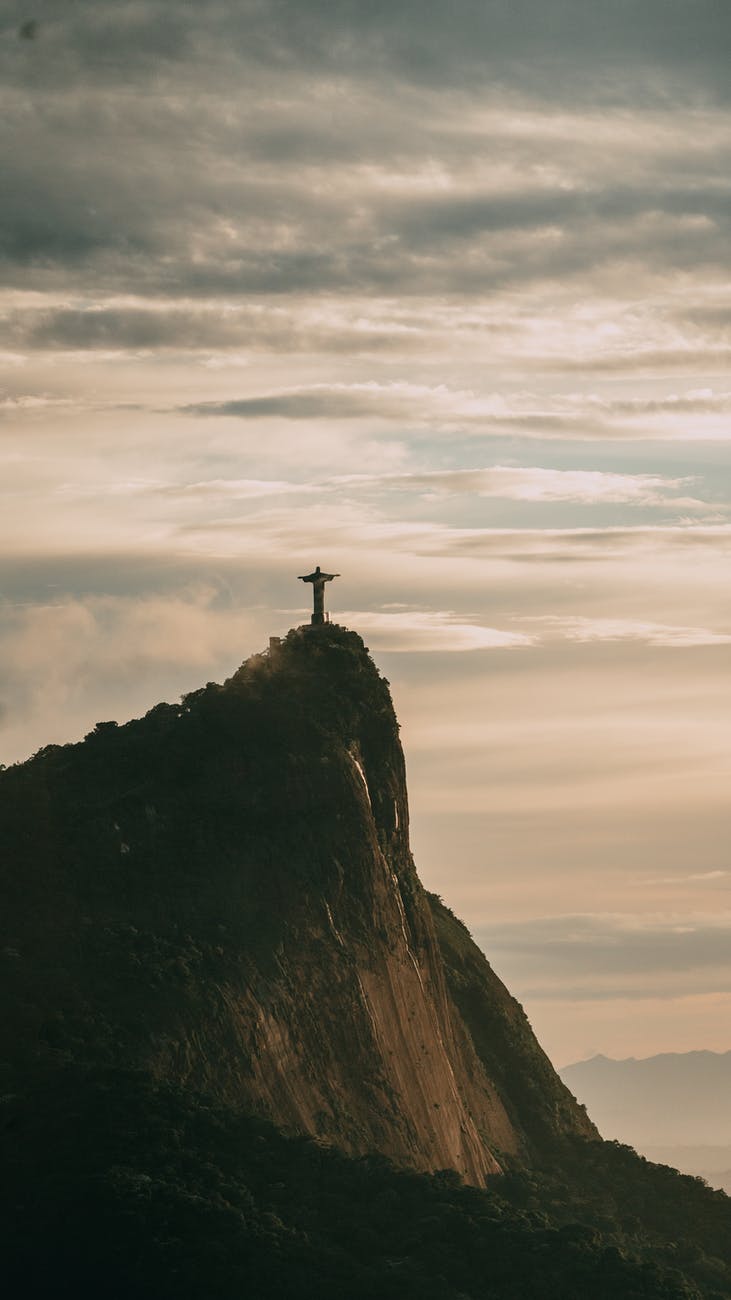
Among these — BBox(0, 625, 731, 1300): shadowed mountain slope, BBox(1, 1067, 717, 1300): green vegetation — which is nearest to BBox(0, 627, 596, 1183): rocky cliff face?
BBox(0, 625, 731, 1300): shadowed mountain slope

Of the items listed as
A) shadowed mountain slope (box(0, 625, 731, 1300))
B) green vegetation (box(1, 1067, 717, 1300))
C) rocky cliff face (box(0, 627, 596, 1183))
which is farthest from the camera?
rocky cliff face (box(0, 627, 596, 1183))

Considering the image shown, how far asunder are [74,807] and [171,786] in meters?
4.83

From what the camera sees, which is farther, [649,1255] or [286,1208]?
[649,1255]

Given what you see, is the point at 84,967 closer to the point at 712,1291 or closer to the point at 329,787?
the point at 329,787

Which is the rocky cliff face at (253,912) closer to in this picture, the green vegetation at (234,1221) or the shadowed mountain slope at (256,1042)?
the shadowed mountain slope at (256,1042)

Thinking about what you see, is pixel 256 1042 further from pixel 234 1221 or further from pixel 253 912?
pixel 234 1221

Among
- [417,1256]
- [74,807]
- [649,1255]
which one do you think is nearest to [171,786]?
[74,807]

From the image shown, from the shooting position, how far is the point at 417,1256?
87.8 meters

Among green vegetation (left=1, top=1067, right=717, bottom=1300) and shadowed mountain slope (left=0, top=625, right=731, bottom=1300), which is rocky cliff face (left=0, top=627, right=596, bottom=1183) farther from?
green vegetation (left=1, top=1067, right=717, bottom=1300)

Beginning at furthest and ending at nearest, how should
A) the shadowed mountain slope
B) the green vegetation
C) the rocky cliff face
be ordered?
the rocky cliff face
the shadowed mountain slope
the green vegetation

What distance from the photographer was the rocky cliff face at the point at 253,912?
307ft

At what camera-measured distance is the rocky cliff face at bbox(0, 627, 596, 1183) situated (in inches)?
3681

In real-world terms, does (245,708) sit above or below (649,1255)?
above

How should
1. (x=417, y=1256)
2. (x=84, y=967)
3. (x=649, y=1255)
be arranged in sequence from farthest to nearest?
1. (x=649, y=1255)
2. (x=84, y=967)
3. (x=417, y=1256)
